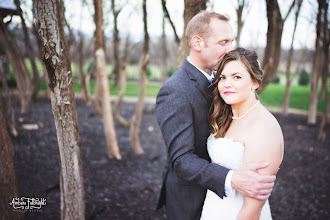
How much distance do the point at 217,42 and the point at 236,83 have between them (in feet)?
1.41

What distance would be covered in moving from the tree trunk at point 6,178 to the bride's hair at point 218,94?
84.0 inches

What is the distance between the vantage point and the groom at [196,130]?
1.66m

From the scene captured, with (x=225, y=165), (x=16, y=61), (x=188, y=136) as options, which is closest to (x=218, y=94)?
(x=188, y=136)

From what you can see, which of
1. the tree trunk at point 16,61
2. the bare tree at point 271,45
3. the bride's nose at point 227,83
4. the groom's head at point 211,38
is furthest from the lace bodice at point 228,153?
the tree trunk at point 16,61

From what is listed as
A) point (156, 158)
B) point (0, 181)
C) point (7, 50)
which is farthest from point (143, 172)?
point (7, 50)

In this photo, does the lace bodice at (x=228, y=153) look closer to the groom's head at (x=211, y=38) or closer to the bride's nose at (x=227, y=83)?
the bride's nose at (x=227, y=83)

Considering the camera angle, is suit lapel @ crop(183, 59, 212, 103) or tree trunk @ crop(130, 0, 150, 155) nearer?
suit lapel @ crop(183, 59, 212, 103)

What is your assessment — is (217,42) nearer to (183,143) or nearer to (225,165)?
(183,143)

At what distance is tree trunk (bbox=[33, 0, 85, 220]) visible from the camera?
1.90 metres

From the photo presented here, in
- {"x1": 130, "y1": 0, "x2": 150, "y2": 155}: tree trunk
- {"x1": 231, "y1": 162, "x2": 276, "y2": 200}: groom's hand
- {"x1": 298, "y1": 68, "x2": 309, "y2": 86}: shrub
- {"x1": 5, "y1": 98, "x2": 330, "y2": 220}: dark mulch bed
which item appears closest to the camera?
{"x1": 231, "y1": 162, "x2": 276, "y2": 200}: groom's hand

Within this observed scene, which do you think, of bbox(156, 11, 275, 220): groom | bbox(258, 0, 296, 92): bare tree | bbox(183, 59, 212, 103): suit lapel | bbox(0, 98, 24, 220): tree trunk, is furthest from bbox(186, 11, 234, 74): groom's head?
bbox(0, 98, 24, 220): tree trunk

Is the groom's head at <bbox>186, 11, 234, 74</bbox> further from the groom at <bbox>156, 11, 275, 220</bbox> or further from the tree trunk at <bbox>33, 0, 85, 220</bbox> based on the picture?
the tree trunk at <bbox>33, 0, 85, 220</bbox>

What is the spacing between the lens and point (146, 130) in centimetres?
801

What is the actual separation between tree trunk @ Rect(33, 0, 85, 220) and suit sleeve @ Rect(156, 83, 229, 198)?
2.90 ft
